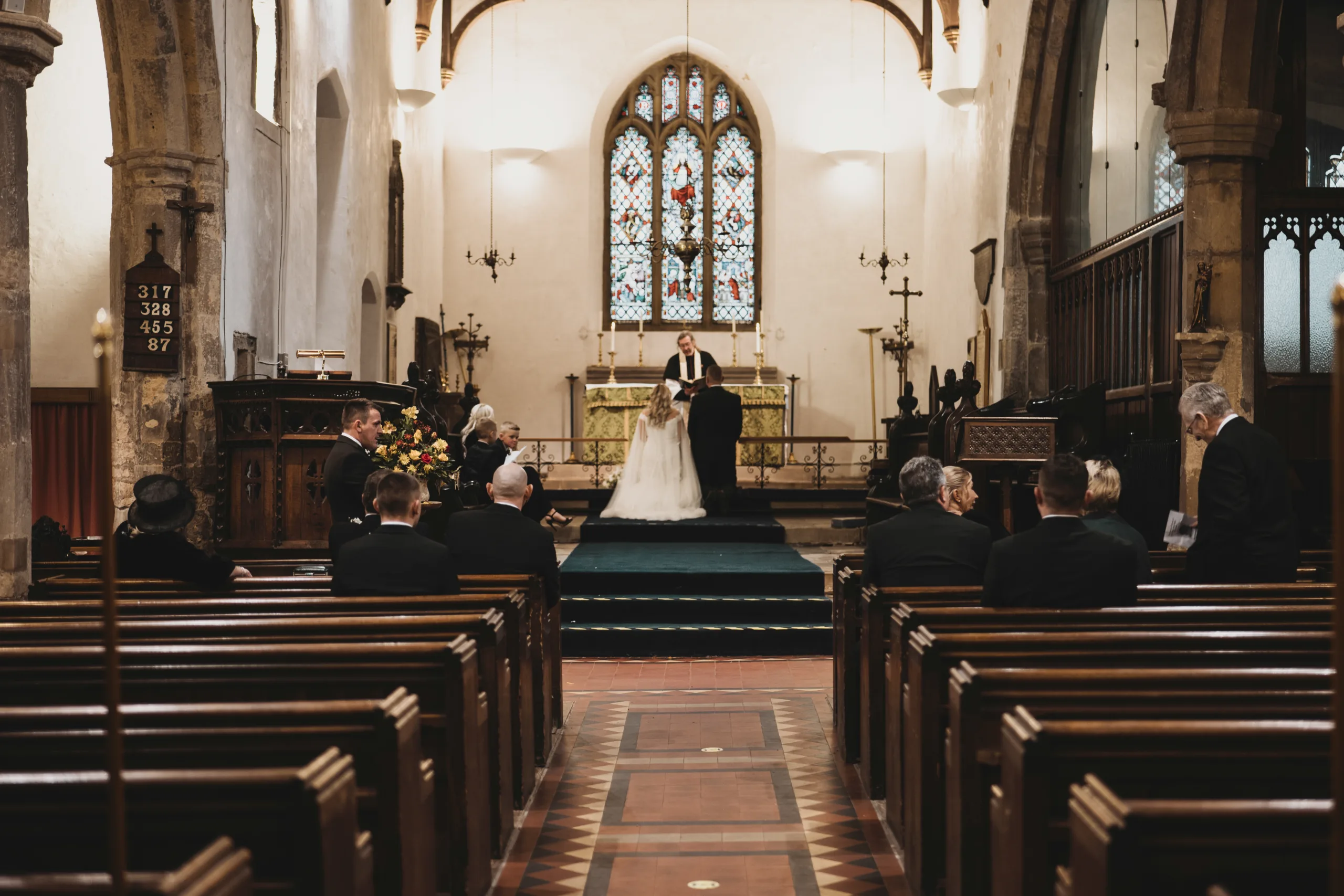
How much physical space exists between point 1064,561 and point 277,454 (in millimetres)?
5714

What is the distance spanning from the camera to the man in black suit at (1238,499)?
188 inches

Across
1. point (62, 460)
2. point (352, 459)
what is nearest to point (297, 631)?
point (352, 459)

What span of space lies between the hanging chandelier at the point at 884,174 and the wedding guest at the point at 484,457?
9.45 metres

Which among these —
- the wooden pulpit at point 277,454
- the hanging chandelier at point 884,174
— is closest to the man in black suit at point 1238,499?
the wooden pulpit at point 277,454

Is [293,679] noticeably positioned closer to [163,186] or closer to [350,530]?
Answer: [350,530]

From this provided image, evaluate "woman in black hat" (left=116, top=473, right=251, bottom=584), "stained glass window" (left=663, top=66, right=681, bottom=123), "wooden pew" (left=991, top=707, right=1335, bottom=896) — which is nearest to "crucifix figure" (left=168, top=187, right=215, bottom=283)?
"woman in black hat" (left=116, top=473, right=251, bottom=584)

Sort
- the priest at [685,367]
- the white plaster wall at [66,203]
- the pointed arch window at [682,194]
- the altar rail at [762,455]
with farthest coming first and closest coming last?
1. the pointed arch window at [682,194]
2. the altar rail at [762,455]
3. the priest at [685,367]
4. the white plaster wall at [66,203]

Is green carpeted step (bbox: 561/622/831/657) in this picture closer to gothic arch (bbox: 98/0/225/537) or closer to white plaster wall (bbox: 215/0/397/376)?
gothic arch (bbox: 98/0/225/537)

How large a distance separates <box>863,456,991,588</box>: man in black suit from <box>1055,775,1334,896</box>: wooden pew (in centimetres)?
297

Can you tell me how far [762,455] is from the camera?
14.9m

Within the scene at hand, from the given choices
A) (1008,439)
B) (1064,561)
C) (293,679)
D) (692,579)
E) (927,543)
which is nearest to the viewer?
(293,679)

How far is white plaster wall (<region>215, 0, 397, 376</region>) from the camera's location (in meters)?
9.17

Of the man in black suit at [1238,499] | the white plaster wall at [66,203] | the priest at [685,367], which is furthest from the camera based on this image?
the priest at [685,367]

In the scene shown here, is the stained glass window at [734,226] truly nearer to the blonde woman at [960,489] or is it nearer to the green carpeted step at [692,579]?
the green carpeted step at [692,579]
